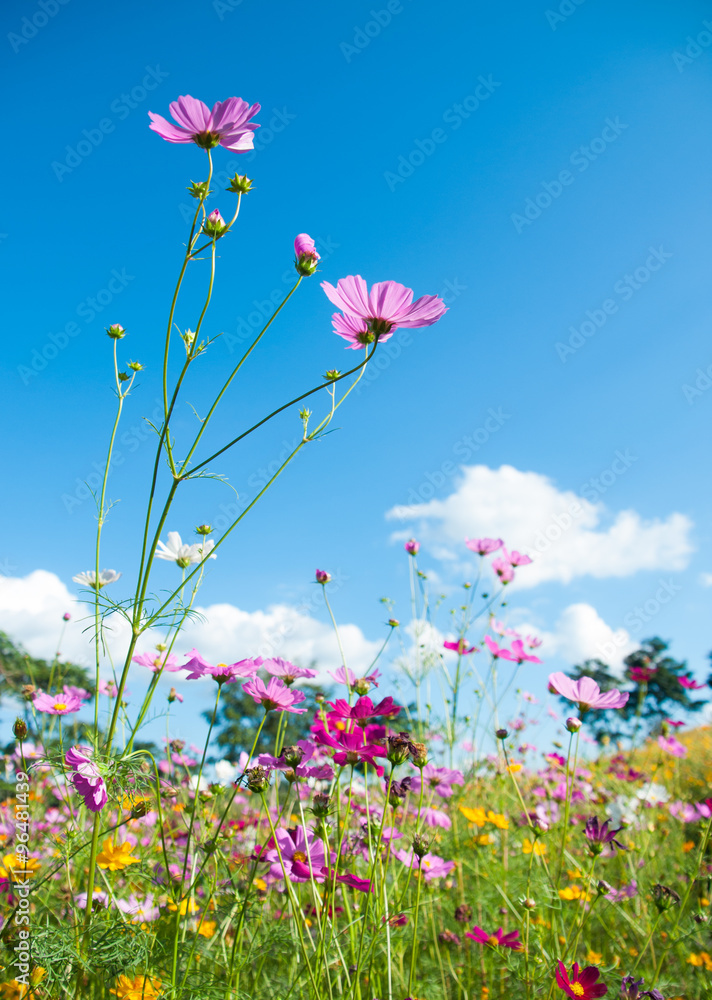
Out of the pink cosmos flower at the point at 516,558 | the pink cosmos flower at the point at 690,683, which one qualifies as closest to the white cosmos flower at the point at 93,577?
the pink cosmos flower at the point at 516,558

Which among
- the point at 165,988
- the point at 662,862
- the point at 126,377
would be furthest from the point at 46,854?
the point at 662,862

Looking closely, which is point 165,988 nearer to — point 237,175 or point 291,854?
point 291,854

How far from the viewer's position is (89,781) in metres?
0.85

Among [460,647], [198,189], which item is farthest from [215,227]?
[460,647]

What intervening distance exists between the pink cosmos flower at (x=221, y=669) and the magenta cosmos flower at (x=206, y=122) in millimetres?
855

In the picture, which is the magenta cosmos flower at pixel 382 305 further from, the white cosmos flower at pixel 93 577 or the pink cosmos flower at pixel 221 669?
the white cosmos flower at pixel 93 577

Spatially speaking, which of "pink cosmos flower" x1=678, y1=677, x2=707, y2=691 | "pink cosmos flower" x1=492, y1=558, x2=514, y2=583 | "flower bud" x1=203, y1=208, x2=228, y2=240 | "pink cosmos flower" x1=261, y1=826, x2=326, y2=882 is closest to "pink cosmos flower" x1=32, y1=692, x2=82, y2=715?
"pink cosmos flower" x1=261, y1=826, x2=326, y2=882

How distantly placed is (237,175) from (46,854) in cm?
253

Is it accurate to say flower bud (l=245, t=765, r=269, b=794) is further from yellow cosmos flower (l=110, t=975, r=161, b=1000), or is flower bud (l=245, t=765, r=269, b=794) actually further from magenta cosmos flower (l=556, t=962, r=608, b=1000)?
magenta cosmos flower (l=556, t=962, r=608, b=1000)

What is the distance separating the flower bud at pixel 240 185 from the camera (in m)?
0.95

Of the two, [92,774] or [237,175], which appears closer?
[92,774]

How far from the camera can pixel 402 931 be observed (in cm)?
132

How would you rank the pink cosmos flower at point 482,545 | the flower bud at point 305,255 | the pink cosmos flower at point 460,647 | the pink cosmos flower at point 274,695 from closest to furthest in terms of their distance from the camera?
the flower bud at point 305,255
the pink cosmos flower at point 274,695
the pink cosmos flower at point 460,647
the pink cosmos flower at point 482,545

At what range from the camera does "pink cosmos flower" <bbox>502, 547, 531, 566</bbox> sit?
2.36 meters
